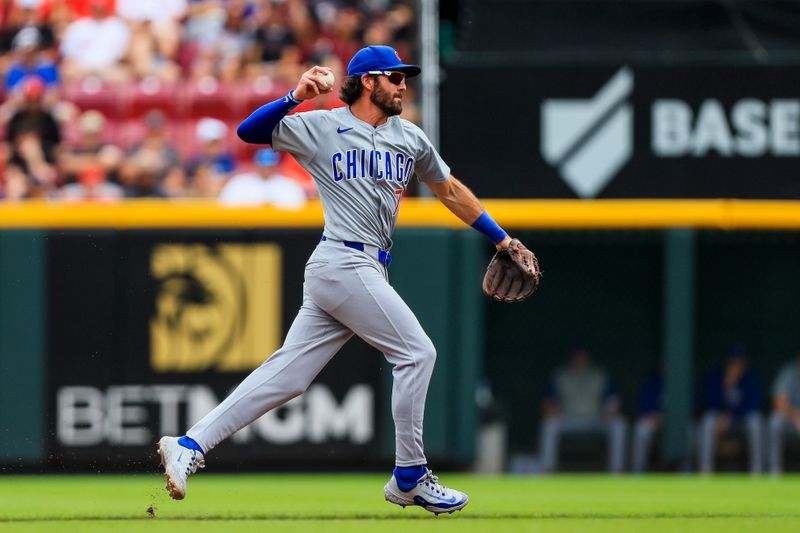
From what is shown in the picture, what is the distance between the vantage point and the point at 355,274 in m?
6.03

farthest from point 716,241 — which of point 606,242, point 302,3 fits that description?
point 302,3

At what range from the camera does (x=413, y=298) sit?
1130cm

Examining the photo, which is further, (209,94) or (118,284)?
(209,94)

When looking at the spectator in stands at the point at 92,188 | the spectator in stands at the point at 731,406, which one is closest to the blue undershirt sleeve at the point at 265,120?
the spectator in stands at the point at 92,188

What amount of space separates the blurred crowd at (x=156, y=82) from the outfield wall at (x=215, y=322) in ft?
1.80

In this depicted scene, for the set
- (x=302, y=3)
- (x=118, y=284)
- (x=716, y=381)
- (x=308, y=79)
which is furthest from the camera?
(x=302, y=3)

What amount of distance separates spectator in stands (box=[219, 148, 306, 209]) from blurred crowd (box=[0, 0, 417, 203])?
0.04 m

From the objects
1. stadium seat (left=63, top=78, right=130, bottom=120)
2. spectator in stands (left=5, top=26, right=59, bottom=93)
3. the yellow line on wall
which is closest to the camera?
the yellow line on wall

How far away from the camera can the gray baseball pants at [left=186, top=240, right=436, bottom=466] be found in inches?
238

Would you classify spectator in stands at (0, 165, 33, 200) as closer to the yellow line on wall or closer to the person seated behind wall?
the yellow line on wall

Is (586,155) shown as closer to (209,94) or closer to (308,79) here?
(209,94)

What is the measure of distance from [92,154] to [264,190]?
1688 millimetres

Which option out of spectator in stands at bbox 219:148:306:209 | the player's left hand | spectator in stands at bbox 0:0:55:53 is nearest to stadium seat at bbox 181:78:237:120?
spectator in stands at bbox 0:0:55:53

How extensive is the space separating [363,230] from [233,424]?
3.19 feet
